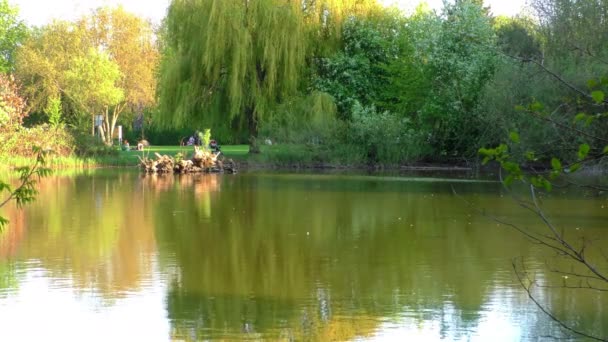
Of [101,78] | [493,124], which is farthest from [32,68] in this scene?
[493,124]

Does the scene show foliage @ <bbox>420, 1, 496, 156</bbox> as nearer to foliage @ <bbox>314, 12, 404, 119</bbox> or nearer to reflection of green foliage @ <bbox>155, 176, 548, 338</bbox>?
foliage @ <bbox>314, 12, 404, 119</bbox>

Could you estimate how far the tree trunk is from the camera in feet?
129

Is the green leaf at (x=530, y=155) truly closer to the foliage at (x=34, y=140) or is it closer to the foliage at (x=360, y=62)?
the foliage at (x=34, y=140)

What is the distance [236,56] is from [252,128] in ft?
12.7

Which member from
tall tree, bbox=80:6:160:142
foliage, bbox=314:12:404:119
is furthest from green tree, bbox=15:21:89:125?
foliage, bbox=314:12:404:119

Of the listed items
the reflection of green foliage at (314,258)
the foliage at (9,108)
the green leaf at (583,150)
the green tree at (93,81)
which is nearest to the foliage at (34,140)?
the foliage at (9,108)

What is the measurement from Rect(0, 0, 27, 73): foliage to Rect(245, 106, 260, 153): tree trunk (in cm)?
2735

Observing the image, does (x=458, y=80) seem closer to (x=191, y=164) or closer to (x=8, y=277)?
(x=191, y=164)

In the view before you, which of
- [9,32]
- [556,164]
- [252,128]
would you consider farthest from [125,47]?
[556,164]

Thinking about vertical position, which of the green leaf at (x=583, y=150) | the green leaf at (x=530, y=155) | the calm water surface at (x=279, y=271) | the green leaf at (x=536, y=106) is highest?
the green leaf at (x=536, y=106)

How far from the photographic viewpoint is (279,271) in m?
11.4

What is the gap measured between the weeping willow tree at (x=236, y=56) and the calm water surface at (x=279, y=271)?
1663cm

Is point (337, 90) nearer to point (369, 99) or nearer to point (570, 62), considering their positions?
point (369, 99)

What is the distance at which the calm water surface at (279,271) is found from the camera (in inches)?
328
